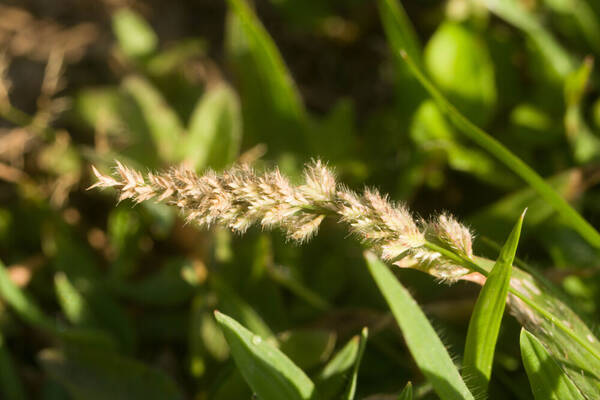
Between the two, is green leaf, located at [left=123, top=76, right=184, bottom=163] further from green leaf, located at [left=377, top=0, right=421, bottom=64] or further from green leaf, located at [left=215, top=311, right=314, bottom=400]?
green leaf, located at [left=215, top=311, right=314, bottom=400]

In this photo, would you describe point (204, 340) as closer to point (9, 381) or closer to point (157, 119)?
point (9, 381)

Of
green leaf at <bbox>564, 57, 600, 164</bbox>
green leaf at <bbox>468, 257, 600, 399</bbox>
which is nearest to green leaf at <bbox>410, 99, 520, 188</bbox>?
green leaf at <bbox>564, 57, 600, 164</bbox>

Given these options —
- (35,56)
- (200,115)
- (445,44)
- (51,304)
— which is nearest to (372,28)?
(445,44)

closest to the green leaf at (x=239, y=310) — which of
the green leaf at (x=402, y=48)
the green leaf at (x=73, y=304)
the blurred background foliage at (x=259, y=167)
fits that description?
the blurred background foliage at (x=259, y=167)

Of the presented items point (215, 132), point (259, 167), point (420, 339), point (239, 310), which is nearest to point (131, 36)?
point (215, 132)

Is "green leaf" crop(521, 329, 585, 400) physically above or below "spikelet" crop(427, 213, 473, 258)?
below

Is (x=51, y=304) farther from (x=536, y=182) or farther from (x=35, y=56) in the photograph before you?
(x=536, y=182)

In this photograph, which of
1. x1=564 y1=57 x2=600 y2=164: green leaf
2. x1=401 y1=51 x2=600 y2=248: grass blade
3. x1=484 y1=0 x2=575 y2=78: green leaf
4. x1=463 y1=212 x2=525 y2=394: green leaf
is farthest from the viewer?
x1=484 y1=0 x2=575 y2=78: green leaf

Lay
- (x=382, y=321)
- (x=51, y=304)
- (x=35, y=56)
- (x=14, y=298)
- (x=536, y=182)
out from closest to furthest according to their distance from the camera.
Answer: (x=536, y=182), (x=382, y=321), (x=14, y=298), (x=51, y=304), (x=35, y=56)
